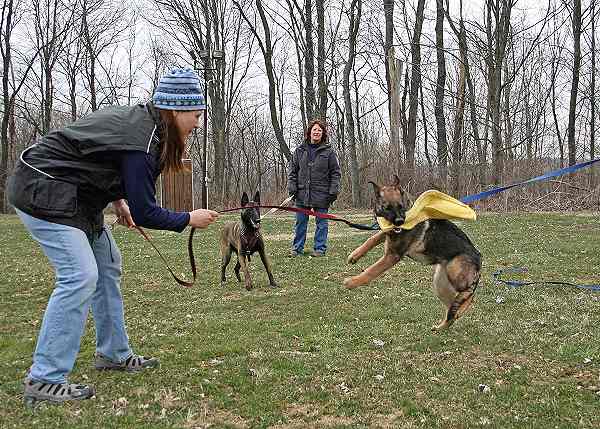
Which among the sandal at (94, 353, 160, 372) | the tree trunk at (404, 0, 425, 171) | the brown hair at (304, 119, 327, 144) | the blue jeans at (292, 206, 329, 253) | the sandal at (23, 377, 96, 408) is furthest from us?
the tree trunk at (404, 0, 425, 171)

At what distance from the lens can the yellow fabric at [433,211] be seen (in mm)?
4613

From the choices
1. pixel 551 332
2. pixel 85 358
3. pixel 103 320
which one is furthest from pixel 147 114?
pixel 551 332

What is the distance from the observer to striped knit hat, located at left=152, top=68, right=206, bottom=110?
3621 millimetres

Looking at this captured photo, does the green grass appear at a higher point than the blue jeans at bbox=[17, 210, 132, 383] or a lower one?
lower

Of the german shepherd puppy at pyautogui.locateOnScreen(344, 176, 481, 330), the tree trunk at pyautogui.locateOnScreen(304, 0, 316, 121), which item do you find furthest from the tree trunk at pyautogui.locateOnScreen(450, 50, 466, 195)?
the german shepherd puppy at pyautogui.locateOnScreen(344, 176, 481, 330)

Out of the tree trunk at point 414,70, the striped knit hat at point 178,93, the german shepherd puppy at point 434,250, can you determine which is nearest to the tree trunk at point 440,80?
the tree trunk at point 414,70

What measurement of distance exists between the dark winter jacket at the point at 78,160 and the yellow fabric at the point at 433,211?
6.62 ft

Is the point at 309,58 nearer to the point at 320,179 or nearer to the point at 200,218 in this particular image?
the point at 320,179

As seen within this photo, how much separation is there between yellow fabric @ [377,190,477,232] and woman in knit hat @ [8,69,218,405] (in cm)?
178

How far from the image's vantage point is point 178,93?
362 cm

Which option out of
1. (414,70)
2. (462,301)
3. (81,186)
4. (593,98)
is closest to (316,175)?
(462,301)

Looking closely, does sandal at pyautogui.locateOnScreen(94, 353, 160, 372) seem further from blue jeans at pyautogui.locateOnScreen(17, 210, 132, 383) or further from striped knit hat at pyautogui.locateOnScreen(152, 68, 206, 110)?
striped knit hat at pyautogui.locateOnScreen(152, 68, 206, 110)

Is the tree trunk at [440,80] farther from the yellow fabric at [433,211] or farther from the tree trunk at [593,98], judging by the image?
the yellow fabric at [433,211]

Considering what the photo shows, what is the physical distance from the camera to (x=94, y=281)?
360cm
